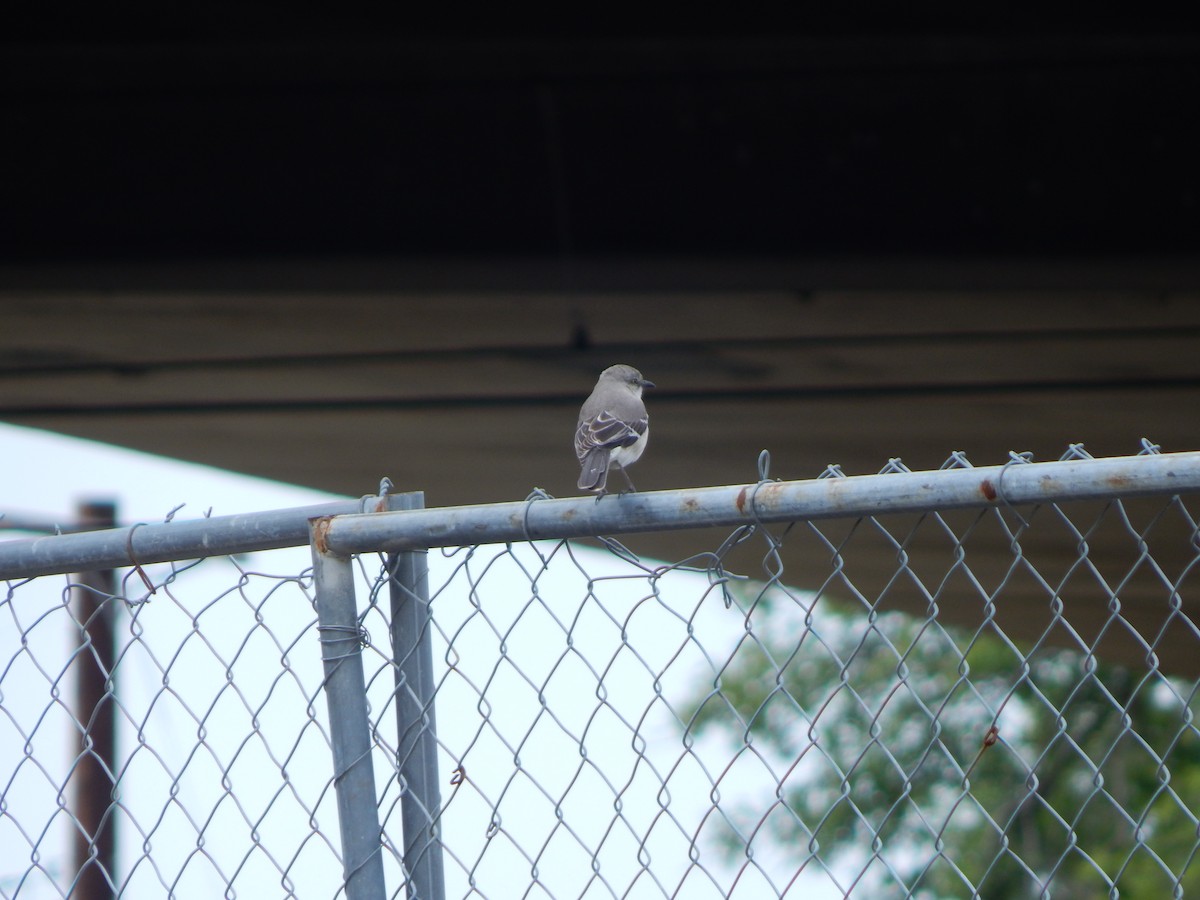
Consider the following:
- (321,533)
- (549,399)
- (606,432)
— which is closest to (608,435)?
(606,432)

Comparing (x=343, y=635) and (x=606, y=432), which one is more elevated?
(x=606, y=432)

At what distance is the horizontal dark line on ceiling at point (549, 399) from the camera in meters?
6.66

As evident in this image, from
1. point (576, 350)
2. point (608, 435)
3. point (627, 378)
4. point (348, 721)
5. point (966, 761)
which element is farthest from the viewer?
point (966, 761)

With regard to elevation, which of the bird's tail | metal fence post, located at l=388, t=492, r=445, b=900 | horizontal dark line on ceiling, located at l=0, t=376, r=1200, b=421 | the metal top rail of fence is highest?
horizontal dark line on ceiling, located at l=0, t=376, r=1200, b=421

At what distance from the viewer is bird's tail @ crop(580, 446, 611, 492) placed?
2.83 metres

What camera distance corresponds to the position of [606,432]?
10.6ft

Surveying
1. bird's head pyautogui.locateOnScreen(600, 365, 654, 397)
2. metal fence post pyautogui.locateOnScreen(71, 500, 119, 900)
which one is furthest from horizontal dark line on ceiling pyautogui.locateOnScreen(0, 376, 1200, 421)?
bird's head pyautogui.locateOnScreen(600, 365, 654, 397)

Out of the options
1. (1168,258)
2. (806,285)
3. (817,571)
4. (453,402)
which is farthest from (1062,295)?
(453,402)

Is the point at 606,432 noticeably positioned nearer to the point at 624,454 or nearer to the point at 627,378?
the point at 624,454

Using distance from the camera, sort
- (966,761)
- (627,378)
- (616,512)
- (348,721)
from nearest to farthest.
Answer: (616,512)
(348,721)
(627,378)
(966,761)

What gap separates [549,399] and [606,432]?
3.97m

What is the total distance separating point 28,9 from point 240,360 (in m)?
2.06

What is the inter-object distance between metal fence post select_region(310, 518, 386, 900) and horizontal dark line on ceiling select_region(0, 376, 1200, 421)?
5030 mm

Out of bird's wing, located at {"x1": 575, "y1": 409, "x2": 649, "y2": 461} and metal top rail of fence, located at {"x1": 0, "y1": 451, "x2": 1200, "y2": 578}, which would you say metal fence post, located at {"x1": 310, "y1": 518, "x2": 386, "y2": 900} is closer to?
metal top rail of fence, located at {"x1": 0, "y1": 451, "x2": 1200, "y2": 578}
